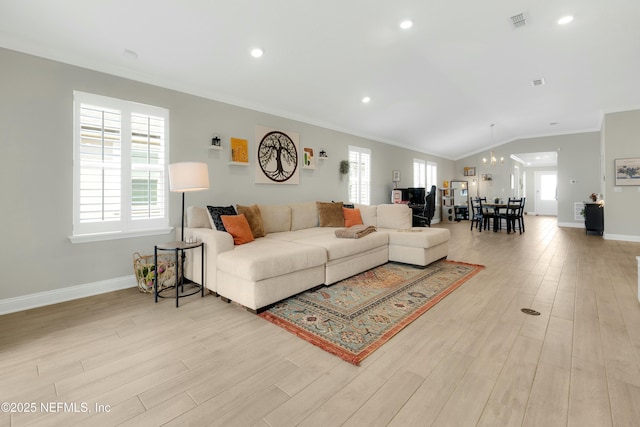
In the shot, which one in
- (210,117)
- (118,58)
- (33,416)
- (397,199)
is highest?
(118,58)

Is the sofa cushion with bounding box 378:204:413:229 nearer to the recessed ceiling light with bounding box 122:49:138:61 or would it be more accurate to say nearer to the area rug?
the area rug

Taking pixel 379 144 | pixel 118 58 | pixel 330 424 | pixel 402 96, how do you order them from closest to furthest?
pixel 330 424
pixel 118 58
pixel 402 96
pixel 379 144

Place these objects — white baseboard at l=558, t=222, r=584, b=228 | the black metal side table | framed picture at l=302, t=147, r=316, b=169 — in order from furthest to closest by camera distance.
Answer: white baseboard at l=558, t=222, r=584, b=228, framed picture at l=302, t=147, r=316, b=169, the black metal side table

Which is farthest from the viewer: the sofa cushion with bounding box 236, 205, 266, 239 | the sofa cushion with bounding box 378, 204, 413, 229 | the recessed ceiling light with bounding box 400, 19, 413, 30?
the sofa cushion with bounding box 378, 204, 413, 229

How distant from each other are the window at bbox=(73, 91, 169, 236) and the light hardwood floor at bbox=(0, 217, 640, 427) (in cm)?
95

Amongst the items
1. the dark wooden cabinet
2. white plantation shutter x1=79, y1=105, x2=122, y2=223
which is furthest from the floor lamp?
the dark wooden cabinet

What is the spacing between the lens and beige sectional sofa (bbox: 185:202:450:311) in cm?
274

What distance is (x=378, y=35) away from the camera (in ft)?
11.2

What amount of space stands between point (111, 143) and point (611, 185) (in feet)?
32.6

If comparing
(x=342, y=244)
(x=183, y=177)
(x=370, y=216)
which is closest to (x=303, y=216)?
(x=370, y=216)

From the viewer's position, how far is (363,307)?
9.20 ft

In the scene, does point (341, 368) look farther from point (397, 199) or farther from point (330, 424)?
point (397, 199)

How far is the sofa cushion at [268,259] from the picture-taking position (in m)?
2.64

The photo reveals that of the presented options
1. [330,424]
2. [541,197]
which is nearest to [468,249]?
[330,424]
